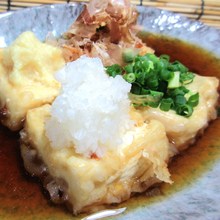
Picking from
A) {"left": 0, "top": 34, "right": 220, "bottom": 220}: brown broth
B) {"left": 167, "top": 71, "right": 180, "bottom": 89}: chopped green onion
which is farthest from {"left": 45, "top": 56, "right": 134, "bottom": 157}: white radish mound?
{"left": 167, "top": 71, "right": 180, "bottom": 89}: chopped green onion

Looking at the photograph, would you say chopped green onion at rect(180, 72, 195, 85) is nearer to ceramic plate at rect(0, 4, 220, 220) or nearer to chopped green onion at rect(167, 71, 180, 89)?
chopped green onion at rect(167, 71, 180, 89)

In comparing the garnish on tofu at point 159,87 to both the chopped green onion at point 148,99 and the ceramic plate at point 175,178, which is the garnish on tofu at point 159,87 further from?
the ceramic plate at point 175,178

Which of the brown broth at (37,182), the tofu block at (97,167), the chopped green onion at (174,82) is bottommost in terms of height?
the brown broth at (37,182)

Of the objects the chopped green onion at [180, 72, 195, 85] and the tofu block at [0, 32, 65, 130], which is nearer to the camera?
the tofu block at [0, 32, 65, 130]

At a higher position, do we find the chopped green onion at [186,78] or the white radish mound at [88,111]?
the white radish mound at [88,111]

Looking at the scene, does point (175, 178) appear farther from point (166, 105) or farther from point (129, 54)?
point (129, 54)

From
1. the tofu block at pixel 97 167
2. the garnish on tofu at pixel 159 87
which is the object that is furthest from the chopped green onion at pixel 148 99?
the tofu block at pixel 97 167

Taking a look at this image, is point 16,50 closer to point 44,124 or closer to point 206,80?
point 44,124

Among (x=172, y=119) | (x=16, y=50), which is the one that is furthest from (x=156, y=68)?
(x=16, y=50)

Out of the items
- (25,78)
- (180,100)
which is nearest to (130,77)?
(180,100)
